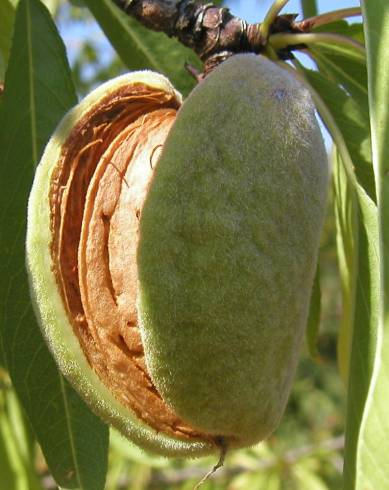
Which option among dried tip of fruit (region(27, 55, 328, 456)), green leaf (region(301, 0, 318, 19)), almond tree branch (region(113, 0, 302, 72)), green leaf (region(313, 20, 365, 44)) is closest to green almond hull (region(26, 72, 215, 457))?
dried tip of fruit (region(27, 55, 328, 456))

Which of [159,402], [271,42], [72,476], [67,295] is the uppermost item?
[271,42]

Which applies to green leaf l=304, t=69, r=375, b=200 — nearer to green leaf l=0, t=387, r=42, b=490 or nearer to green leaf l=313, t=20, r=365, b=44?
green leaf l=313, t=20, r=365, b=44

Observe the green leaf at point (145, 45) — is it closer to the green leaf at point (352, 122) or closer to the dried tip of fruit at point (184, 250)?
the green leaf at point (352, 122)

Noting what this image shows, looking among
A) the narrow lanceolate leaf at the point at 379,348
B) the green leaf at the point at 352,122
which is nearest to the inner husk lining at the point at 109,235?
the narrow lanceolate leaf at the point at 379,348

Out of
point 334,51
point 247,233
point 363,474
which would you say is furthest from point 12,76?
point 363,474

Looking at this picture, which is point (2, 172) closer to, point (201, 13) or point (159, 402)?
point (201, 13)

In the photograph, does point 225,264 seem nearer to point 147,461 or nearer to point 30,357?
point 30,357
